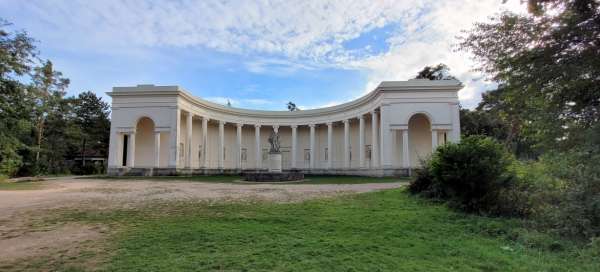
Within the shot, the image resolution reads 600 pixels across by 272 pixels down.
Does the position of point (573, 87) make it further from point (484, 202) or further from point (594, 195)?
point (484, 202)

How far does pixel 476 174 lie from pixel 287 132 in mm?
38862

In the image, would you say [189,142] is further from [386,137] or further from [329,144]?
[386,137]

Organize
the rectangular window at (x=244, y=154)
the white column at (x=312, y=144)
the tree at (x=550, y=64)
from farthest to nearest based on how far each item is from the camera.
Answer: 1. the rectangular window at (x=244, y=154)
2. the white column at (x=312, y=144)
3. the tree at (x=550, y=64)

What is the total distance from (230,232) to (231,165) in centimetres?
3829

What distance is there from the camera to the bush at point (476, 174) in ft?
26.2

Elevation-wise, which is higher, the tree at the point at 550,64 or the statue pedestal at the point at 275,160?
the tree at the point at 550,64

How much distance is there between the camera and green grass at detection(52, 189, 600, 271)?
4.22 meters

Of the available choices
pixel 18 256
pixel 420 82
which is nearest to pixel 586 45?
pixel 18 256

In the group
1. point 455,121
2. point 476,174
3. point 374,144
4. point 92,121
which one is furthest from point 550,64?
point 92,121

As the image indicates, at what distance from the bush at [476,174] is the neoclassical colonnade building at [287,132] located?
17296 mm

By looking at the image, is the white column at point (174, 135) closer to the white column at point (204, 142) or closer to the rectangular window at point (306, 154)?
the white column at point (204, 142)

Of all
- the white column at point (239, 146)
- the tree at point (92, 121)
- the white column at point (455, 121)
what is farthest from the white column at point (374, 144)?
the tree at point (92, 121)

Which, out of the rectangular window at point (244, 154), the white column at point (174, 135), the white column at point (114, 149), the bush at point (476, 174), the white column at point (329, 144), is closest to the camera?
the bush at point (476, 174)

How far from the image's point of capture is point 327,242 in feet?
17.0
